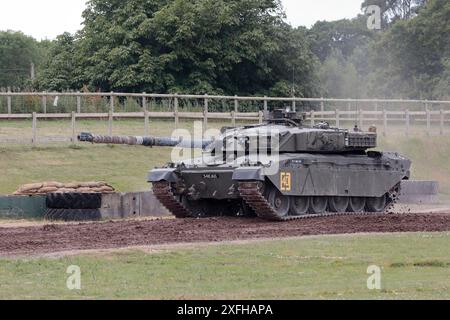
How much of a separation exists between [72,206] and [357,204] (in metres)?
7.47

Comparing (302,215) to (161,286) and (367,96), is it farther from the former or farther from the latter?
(367,96)

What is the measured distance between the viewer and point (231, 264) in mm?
17578

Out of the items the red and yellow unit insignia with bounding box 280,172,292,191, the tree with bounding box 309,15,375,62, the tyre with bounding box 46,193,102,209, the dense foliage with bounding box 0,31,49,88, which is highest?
the tree with bounding box 309,15,375,62

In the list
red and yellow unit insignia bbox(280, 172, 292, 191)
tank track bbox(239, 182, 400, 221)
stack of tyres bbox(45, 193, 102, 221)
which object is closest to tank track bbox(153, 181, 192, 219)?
stack of tyres bbox(45, 193, 102, 221)

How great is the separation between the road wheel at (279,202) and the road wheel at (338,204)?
196 cm

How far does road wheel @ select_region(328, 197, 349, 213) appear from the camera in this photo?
29156mm

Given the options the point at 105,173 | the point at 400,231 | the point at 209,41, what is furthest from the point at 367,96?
the point at 400,231

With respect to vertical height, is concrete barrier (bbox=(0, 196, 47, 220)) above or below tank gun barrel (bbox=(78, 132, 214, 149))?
below

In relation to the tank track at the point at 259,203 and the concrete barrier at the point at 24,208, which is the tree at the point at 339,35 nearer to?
the concrete barrier at the point at 24,208

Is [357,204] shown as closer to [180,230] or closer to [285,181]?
[285,181]

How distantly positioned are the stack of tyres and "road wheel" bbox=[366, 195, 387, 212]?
7234mm

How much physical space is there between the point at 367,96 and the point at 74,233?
47.7m

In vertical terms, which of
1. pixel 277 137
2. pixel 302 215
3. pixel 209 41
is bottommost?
pixel 302 215

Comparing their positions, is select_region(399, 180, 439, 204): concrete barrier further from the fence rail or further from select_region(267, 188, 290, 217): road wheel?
select_region(267, 188, 290, 217): road wheel
